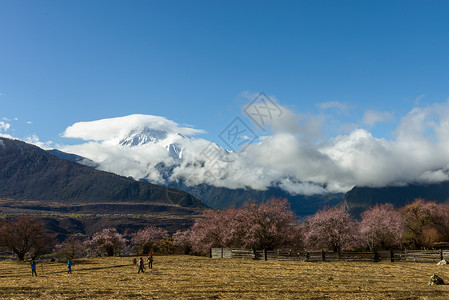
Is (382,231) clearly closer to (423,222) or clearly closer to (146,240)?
(423,222)

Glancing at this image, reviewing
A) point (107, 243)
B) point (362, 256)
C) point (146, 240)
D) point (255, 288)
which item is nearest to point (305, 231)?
point (362, 256)

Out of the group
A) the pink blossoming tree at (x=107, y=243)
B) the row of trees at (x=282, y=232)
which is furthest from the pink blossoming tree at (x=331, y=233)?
the pink blossoming tree at (x=107, y=243)

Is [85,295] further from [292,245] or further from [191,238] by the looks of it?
[191,238]

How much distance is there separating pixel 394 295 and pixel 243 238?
3976 cm

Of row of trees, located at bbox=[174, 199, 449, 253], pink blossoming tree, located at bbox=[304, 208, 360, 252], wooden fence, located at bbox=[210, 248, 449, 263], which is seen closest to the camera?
wooden fence, located at bbox=[210, 248, 449, 263]

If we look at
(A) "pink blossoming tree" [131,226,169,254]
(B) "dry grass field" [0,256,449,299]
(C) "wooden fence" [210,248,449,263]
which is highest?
(B) "dry grass field" [0,256,449,299]

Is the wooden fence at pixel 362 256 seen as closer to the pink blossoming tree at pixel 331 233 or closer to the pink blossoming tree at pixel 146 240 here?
the pink blossoming tree at pixel 331 233

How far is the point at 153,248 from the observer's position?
280ft

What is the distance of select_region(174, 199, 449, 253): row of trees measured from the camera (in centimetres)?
5831

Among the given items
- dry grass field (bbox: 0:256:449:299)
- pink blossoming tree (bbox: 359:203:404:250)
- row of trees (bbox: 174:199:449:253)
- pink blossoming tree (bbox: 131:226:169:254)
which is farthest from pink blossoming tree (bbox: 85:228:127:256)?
pink blossoming tree (bbox: 359:203:404:250)

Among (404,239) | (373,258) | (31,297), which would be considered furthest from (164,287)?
(404,239)

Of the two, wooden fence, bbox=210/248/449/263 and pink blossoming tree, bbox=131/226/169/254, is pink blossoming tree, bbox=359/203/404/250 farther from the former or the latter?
pink blossoming tree, bbox=131/226/169/254

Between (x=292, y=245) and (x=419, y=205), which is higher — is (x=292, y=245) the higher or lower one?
the lower one

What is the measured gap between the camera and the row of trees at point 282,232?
58.5 meters
